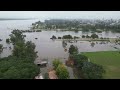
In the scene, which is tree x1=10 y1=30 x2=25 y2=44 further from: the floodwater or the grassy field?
the grassy field

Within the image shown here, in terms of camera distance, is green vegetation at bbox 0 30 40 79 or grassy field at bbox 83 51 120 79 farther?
grassy field at bbox 83 51 120 79

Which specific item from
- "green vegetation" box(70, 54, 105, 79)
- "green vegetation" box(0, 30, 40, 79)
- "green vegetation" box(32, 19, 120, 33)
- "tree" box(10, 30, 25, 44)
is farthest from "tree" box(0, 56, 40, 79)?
"green vegetation" box(32, 19, 120, 33)

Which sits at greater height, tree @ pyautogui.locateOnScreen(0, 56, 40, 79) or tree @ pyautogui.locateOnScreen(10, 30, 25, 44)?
tree @ pyautogui.locateOnScreen(10, 30, 25, 44)

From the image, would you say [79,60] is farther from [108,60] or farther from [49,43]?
[49,43]

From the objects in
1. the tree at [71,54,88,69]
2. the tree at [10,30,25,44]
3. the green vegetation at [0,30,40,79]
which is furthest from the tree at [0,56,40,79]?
the tree at [10,30,25,44]

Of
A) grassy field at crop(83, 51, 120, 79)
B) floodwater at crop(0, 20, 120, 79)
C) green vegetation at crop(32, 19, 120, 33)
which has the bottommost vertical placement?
grassy field at crop(83, 51, 120, 79)

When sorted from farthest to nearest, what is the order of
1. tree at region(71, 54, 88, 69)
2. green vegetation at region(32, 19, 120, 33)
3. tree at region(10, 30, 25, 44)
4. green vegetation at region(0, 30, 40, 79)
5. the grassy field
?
green vegetation at region(32, 19, 120, 33)
tree at region(10, 30, 25, 44)
the grassy field
tree at region(71, 54, 88, 69)
green vegetation at region(0, 30, 40, 79)

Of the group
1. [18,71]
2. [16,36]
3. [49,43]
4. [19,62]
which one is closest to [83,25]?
[49,43]

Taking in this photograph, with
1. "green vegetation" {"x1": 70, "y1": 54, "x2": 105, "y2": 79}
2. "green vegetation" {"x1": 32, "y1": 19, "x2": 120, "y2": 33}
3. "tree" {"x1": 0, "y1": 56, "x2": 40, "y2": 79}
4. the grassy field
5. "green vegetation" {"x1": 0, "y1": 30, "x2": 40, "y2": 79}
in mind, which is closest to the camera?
"tree" {"x1": 0, "y1": 56, "x2": 40, "y2": 79}
